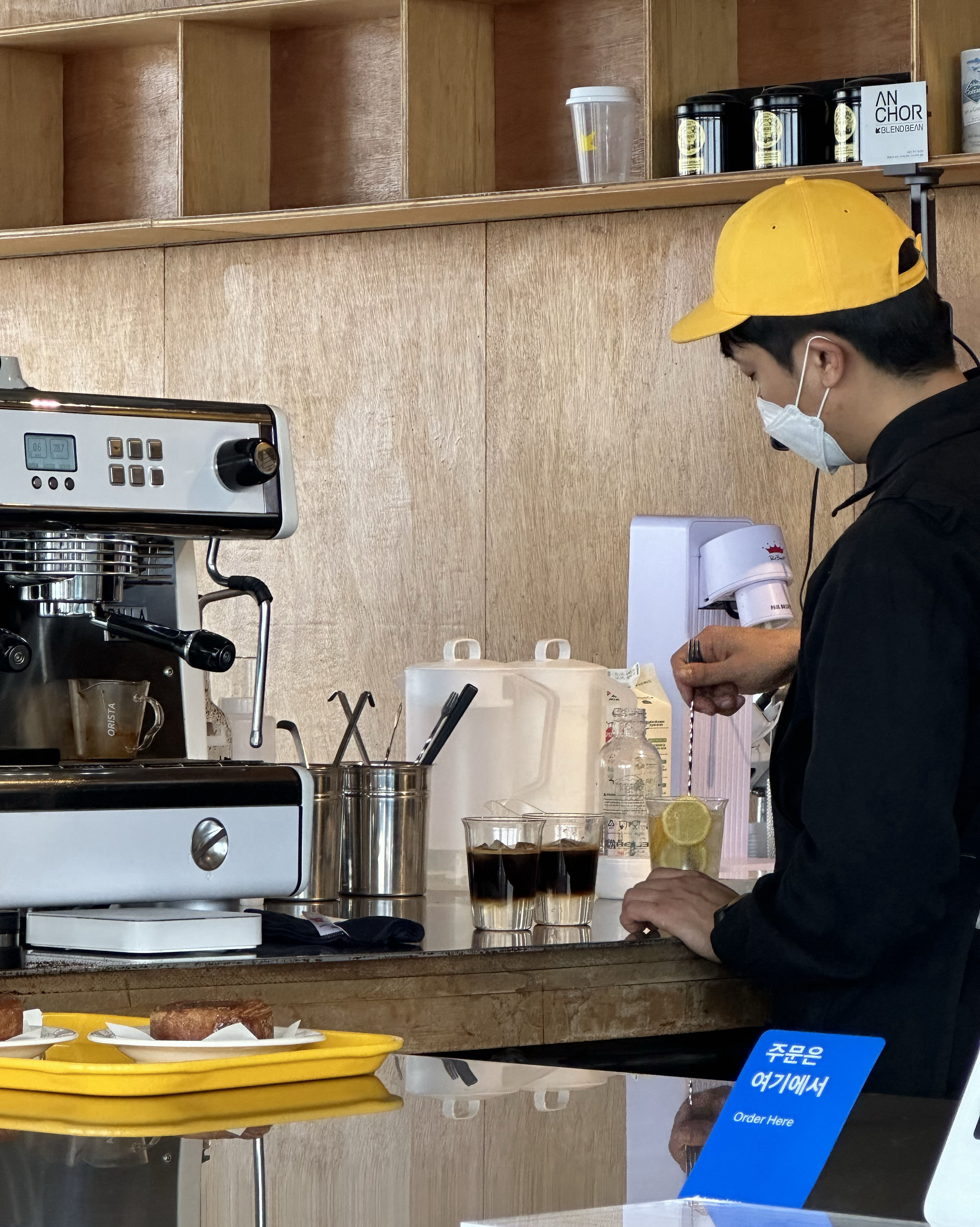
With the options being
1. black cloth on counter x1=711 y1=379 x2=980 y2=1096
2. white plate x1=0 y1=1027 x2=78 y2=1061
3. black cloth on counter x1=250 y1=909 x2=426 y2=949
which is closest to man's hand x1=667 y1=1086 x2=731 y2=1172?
white plate x1=0 y1=1027 x2=78 y2=1061

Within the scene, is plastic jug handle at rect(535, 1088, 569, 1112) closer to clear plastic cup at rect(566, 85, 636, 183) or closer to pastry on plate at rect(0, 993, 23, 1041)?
pastry on plate at rect(0, 993, 23, 1041)

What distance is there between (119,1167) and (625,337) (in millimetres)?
2502

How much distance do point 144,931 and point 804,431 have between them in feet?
2.53

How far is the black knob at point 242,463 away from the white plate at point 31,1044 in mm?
845

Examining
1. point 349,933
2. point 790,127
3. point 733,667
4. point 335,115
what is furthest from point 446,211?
point 349,933

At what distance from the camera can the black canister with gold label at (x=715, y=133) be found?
113 inches

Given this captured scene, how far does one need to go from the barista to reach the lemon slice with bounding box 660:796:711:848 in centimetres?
12

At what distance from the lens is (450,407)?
3.24m

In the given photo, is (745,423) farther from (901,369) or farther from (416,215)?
(901,369)

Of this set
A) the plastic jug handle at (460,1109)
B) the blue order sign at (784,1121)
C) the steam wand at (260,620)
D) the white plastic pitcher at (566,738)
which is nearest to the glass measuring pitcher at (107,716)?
the steam wand at (260,620)

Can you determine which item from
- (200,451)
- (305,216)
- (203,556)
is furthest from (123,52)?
(200,451)

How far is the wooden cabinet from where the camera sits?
Result: 9.75 feet

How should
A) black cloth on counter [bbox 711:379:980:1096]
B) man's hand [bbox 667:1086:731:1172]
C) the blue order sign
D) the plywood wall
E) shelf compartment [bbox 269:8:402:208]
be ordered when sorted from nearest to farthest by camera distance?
the blue order sign
man's hand [bbox 667:1086:731:1172]
black cloth on counter [bbox 711:379:980:1096]
the plywood wall
shelf compartment [bbox 269:8:402:208]

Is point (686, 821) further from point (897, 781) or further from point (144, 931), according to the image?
point (144, 931)
